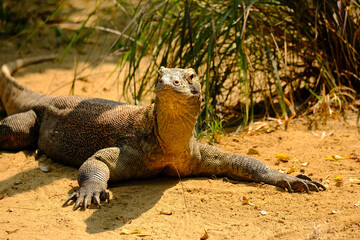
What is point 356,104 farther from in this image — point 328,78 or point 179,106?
point 179,106

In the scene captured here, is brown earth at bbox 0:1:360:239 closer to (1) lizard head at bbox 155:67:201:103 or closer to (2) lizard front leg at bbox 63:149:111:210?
(2) lizard front leg at bbox 63:149:111:210

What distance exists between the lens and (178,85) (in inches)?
136

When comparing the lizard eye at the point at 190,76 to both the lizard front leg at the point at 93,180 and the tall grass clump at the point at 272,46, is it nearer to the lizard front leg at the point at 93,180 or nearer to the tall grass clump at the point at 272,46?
the lizard front leg at the point at 93,180

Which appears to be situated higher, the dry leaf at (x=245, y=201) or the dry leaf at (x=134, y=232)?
the dry leaf at (x=245, y=201)

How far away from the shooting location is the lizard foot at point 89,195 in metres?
3.76

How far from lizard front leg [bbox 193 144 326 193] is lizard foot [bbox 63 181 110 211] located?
93cm

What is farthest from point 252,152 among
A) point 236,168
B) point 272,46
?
point 272,46

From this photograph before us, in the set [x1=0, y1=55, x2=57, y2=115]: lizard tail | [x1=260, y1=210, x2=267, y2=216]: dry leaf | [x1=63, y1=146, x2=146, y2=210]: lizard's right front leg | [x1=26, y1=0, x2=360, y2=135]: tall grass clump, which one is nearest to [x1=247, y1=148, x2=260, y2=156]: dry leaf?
[x1=26, y1=0, x2=360, y2=135]: tall grass clump

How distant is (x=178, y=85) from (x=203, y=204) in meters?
1.02

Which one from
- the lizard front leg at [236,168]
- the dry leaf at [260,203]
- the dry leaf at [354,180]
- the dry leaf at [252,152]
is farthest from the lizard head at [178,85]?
the dry leaf at [354,180]

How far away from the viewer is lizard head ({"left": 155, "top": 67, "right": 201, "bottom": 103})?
3385mm

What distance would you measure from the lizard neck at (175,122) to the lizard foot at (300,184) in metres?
0.91

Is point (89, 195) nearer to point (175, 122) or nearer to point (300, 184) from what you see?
point (175, 122)

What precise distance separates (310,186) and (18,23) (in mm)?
7675
